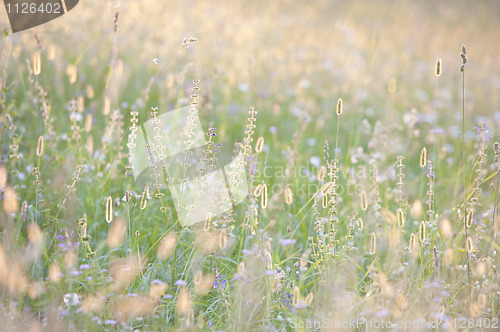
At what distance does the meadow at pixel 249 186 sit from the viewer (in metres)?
2.14

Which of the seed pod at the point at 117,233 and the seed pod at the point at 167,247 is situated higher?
the seed pod at the point at 117,233

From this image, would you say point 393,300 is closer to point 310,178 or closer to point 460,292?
point 460,292

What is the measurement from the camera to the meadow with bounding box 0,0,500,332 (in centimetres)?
214

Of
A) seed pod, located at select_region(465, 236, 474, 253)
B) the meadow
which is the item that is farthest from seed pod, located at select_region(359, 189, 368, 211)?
seed pod, located at select_region(465, 236, 474, 253)

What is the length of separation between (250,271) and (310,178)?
1339 mm

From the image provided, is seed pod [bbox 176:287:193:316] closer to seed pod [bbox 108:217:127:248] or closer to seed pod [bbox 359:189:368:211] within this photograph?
seed pod [bbox 108:217:127:248]

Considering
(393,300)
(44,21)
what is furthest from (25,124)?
(393,300)

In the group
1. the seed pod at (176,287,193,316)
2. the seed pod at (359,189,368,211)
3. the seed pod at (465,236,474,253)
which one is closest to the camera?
the seed pod at (176,287,193,316)

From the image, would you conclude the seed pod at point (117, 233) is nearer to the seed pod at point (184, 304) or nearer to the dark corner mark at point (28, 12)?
the seed pod at point (184, 304)

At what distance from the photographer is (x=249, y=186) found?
274 centimetres

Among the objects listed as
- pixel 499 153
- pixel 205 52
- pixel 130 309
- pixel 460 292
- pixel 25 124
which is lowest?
pixel 460 292

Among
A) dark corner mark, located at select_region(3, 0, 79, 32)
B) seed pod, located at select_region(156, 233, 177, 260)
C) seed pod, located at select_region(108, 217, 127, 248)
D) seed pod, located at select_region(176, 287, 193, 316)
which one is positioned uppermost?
dark corner mark, located at select_region(3, 0, 79, 32)

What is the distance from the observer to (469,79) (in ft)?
22.7

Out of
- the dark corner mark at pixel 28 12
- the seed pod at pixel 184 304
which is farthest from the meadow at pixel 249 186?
the dark corner mark at pixel 28 12
